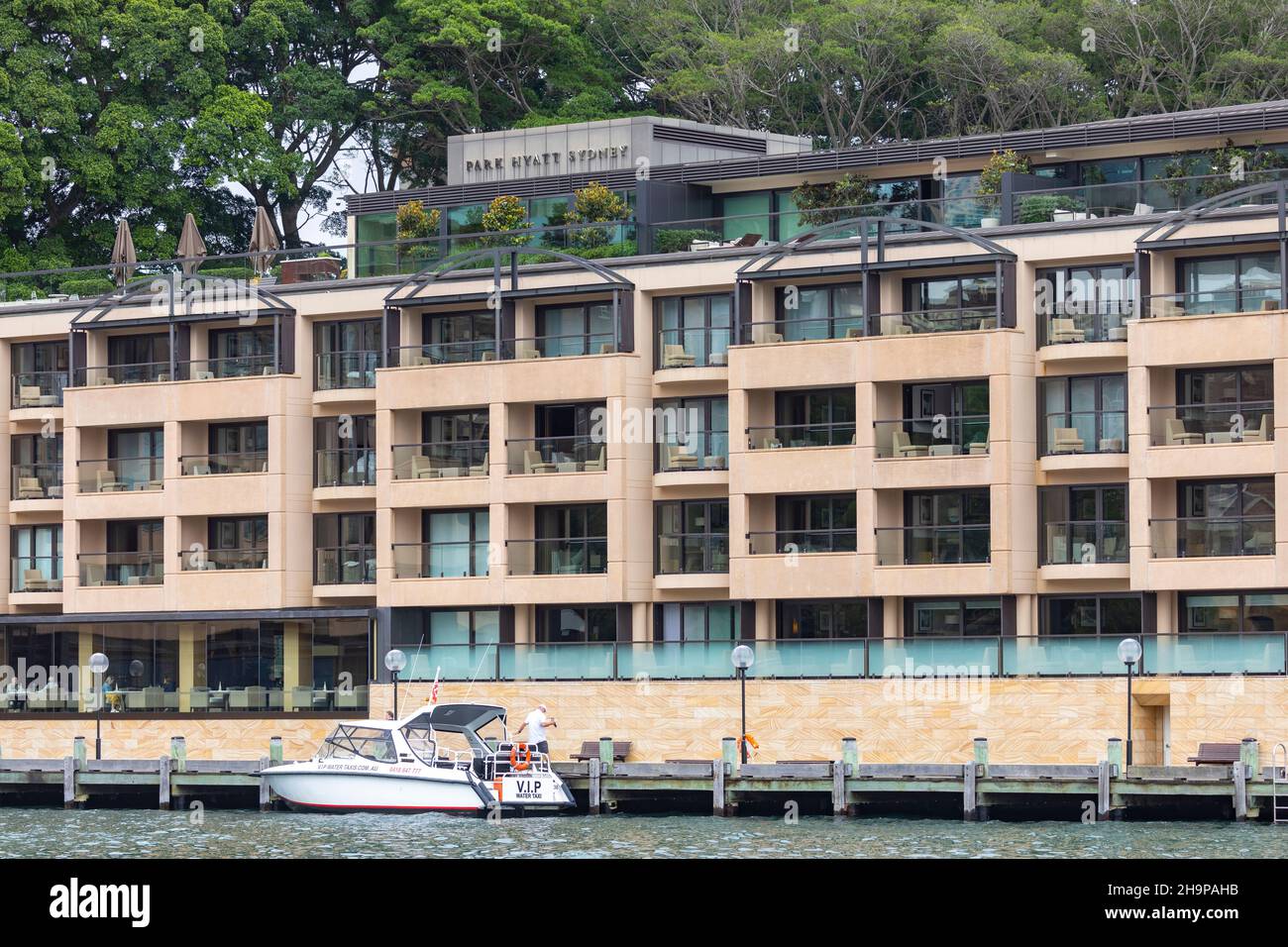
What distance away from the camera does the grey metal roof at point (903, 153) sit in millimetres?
69188

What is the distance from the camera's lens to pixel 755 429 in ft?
221

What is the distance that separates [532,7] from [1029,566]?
134 ft

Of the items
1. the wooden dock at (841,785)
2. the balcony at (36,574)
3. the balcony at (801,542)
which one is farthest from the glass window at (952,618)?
the balcony at (36,574)

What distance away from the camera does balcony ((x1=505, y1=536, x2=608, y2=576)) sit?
227 ft

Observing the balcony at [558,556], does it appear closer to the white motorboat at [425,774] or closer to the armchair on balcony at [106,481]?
the white motorboat at [425,774]

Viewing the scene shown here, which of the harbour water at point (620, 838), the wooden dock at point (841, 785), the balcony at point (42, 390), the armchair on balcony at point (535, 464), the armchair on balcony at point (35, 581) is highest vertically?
the balcony at point (42, 390)

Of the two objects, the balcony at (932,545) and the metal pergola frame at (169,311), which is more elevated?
the metal pergola frame at (169,311)

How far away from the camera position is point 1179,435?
62406 mm

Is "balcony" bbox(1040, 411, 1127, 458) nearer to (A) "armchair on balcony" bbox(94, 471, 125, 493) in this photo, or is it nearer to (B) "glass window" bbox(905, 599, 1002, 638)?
(B) "glass window" bbox(905, 599, 1002, 638)

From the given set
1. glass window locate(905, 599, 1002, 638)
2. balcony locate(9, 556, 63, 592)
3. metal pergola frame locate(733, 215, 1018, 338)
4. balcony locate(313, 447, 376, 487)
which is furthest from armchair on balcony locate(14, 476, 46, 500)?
glass window locate(905, 599, 1002, 638)

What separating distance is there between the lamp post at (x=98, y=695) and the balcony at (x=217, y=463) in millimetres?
5660

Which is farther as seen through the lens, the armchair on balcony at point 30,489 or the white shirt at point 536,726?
the armchair on balcony at point 30,489

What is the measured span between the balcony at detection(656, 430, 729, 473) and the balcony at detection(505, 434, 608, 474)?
179cm

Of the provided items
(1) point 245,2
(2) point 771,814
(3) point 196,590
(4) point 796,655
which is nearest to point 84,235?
(1) point 245,2
